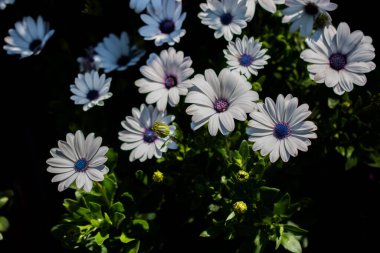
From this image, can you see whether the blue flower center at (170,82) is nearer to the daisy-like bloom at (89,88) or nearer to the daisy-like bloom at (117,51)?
the daisy-like bloom at (89,88)

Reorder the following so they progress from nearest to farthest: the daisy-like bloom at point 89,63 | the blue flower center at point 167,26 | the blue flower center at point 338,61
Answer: the blue flower center at point 338,61 → the blue flower center at point 167,26 → the daisy-like bloom at point 89,63

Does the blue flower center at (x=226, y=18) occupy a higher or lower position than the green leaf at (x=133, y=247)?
higher

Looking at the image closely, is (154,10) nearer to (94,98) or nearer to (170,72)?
(170,72)

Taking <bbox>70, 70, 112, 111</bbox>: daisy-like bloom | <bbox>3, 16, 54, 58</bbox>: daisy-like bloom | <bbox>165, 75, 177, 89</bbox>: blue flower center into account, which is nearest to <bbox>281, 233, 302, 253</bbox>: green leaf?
<bbox>165, 75, 177, 89</bbox>: blue flower center

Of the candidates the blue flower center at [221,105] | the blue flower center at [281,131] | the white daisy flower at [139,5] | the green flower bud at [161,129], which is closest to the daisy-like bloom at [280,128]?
the blue flower center at [281,131]

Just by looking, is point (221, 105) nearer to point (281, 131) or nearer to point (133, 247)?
point (281, 131)

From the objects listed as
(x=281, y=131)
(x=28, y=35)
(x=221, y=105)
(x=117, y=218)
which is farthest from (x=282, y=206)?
(x=28, y=35)
